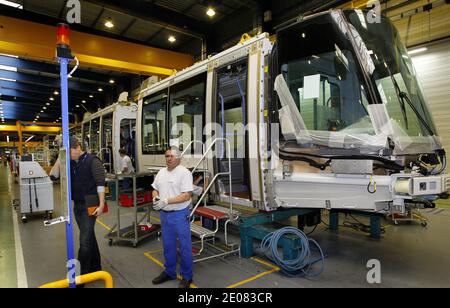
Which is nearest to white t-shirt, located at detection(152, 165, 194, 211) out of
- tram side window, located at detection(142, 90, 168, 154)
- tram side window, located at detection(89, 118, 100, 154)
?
tram side window, located at detection(142, 90, 168, 154)

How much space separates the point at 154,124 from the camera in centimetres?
634

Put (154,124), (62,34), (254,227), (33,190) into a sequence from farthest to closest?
(154,124) → (33,190) → (254,227) → (62,34)

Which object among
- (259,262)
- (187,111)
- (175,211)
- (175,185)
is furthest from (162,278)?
(187,111)

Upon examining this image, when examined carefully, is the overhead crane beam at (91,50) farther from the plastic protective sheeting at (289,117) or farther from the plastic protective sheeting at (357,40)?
the plastic protective sheeting at (357,40)

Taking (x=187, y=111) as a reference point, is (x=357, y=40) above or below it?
above

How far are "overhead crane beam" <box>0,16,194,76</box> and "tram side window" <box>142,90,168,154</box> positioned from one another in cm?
87

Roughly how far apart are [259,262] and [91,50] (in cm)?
A: 741

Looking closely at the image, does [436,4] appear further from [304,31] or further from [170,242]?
[170,242]

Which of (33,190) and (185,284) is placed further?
(33,190)

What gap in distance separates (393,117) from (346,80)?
60 centimetres

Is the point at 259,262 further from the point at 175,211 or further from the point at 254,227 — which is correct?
the point at 175,211

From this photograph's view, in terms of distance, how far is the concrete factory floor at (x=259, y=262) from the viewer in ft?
10.7

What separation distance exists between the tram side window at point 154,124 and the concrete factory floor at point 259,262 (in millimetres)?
2041
